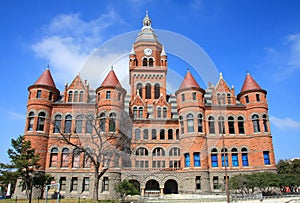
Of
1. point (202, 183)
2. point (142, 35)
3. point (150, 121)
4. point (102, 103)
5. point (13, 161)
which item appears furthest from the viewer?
point (142, 35)

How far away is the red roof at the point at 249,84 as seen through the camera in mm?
37000

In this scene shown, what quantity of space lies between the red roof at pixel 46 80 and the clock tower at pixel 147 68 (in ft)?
41.9

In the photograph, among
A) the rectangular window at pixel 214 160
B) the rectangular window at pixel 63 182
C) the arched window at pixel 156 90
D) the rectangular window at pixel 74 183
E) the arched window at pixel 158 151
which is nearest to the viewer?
the rectangular window at pixel 63 182

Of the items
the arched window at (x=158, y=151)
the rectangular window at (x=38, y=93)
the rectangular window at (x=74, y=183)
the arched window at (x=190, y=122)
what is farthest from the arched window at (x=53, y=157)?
the arched window at (x=190, y=122)

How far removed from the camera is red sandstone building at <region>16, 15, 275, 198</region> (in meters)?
32.9

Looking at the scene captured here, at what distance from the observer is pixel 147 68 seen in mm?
45188

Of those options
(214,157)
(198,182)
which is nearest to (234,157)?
(214,157)

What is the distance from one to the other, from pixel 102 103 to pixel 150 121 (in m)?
7.71

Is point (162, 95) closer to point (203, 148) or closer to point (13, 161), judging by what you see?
point (203, 148)

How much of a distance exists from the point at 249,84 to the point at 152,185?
20508mm

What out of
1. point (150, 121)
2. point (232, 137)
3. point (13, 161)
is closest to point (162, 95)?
point (150, 121)

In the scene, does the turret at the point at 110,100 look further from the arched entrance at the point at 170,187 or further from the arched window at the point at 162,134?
the arched entrance at the point at 170,187

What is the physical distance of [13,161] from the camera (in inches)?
984

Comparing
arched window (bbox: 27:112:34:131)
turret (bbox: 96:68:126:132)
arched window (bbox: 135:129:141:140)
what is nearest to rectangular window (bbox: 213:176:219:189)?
arched window (bbox: 135:129:141:140)
